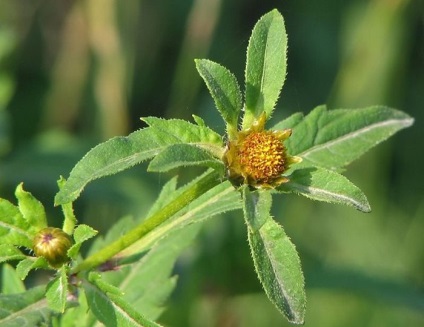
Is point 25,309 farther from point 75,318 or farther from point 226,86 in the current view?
point 226,86

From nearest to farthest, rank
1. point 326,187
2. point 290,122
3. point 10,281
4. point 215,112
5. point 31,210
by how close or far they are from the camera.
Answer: point 326,187 < point 31,210 < point 290,122 < point 10,281 < point 215,112

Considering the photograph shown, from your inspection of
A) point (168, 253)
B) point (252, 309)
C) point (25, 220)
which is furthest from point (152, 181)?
point (25, 220)

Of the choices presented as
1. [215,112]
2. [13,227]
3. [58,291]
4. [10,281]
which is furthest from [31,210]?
[215,112]

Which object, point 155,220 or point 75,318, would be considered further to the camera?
point 75,318

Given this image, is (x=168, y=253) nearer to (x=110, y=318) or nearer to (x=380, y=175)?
(x=110, y=318)

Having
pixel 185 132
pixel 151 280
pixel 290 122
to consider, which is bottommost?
pixel 151 280

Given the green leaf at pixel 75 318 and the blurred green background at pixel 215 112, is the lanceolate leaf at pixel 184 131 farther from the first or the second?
the blurred green background at pixel 215 112
